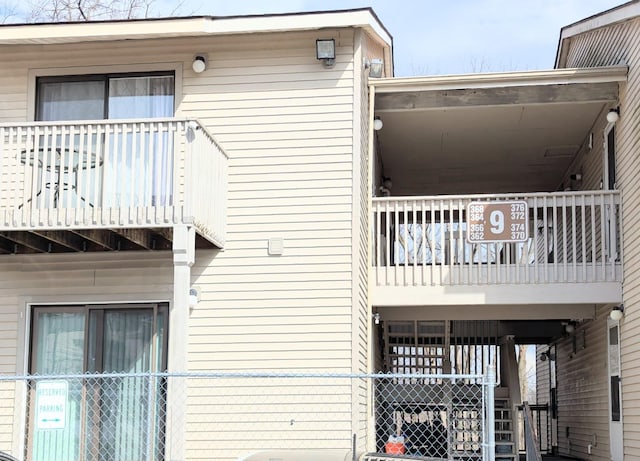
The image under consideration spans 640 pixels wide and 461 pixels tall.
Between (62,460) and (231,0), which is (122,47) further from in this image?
(231,0)

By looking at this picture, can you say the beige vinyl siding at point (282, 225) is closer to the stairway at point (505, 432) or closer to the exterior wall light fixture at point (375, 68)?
the exterior wall light fixture at point (375, 68)

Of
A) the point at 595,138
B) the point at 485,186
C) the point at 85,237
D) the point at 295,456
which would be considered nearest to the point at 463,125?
the point at 595,138

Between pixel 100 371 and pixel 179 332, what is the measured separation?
2.15 meters

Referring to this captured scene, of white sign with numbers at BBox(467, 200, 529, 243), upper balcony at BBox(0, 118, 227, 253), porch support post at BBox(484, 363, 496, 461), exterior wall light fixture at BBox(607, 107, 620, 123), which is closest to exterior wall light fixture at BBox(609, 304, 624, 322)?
white sign with numbers at BBox(467, 200, 529, 243)

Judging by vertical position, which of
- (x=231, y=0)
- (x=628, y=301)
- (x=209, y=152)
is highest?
(x=231, y=0)

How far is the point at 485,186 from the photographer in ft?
Result: 58.7

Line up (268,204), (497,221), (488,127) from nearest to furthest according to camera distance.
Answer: (268,204), (497,221), (488,127)

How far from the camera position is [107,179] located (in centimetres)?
993

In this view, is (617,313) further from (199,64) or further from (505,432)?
(199,64)

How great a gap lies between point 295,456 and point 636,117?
757 centimetres

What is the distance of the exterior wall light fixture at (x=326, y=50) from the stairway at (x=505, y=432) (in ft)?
23.0

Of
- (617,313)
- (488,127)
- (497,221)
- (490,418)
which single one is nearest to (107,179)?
(497,221)

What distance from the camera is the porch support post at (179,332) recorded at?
9.27 m

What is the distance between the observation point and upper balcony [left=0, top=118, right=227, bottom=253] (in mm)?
9695
